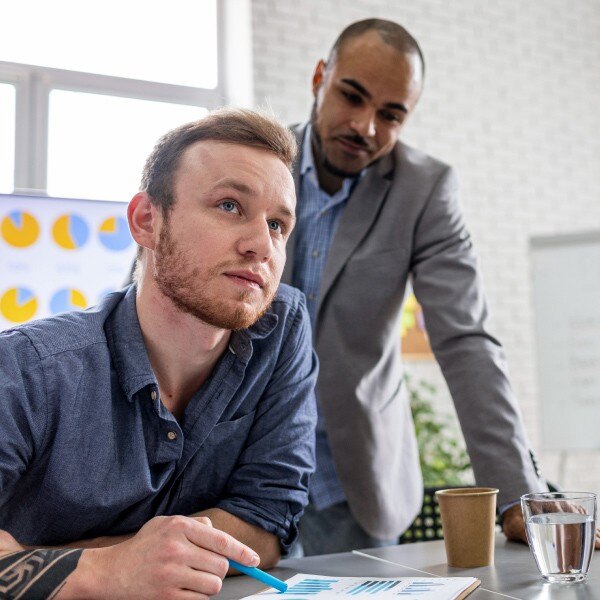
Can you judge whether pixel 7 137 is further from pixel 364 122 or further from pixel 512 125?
pixel 512 125

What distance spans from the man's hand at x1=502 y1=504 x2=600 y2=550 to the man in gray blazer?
0.38 meters

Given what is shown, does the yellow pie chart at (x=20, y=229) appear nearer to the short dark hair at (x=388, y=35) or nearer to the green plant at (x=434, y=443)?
the short dark hair at (x=388, y=35)

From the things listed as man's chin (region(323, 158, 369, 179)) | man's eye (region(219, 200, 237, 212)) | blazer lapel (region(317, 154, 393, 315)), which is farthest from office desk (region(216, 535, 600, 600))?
man's chin (region(323, 158, 369, 179))

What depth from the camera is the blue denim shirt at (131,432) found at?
1.20 metres

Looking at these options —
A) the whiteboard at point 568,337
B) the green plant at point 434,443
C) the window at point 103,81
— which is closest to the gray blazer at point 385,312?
the green plant at point 434,443

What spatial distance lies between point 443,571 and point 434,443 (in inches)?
136

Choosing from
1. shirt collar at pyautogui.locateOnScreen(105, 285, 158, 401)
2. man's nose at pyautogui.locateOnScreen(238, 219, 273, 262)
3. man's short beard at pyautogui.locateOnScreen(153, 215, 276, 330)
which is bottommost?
shirt collar at pyautogui.locateOnScreen(105, 285, 158, 401)

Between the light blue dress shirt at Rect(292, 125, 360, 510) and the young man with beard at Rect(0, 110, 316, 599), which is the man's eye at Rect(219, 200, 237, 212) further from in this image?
the light blue dress shirt at Rect(292, 125, 360, 510)

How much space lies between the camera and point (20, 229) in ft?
10.7

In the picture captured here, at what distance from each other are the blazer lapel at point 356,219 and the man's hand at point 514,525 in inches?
25.9

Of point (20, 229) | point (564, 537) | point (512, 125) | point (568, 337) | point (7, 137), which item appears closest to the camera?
point (564, 537)

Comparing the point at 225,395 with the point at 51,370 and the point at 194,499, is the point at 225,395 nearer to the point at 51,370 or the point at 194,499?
the point at 194,499

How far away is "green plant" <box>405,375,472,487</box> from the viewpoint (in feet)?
13.8

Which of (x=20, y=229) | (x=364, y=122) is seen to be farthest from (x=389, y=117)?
(x=20, y=229)
